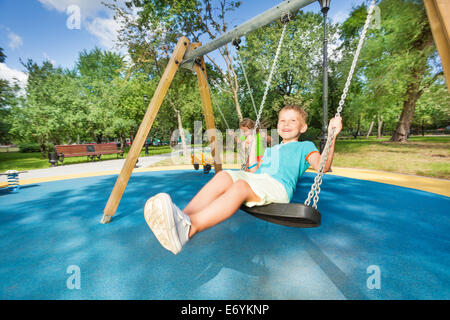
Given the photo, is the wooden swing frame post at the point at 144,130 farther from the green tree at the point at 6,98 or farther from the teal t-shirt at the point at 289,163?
the green tree at the point at 6,98

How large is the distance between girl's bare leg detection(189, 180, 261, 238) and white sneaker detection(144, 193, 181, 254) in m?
0.12

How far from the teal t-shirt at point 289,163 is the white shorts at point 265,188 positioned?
3.1 inches

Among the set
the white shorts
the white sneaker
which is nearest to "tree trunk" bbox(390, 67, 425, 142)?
the white shorts

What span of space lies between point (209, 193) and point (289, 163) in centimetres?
83

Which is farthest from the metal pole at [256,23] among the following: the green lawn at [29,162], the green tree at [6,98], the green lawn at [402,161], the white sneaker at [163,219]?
the green tree at [6,98]

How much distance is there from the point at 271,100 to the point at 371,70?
302 inches

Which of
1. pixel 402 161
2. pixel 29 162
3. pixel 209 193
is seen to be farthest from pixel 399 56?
pixel 29 162

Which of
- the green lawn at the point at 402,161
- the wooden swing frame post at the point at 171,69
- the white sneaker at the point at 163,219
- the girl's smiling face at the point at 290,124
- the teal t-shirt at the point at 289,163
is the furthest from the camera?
the green lawn at the point at 402,161

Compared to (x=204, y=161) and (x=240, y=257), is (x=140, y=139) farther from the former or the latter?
(x=204, y=161)

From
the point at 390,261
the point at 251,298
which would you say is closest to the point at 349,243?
the point at 390,261

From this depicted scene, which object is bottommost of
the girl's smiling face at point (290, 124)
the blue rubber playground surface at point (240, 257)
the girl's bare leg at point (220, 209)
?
the blue rubber playground surface at point (240, 257)

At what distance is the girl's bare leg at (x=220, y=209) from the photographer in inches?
53.0

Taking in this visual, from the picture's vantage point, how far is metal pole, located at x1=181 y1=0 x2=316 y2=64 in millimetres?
2424
